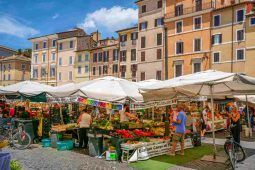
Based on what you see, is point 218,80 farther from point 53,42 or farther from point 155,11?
point 53,42

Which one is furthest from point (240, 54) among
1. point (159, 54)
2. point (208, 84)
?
point (208, 84)

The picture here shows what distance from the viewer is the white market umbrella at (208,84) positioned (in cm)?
949

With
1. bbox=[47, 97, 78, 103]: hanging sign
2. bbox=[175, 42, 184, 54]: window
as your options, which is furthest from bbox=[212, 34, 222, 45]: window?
bbox=[47, 97, 78, 103]: hanging sign

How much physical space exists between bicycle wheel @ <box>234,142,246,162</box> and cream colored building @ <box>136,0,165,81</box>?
34936mm

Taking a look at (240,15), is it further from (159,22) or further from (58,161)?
(58,161)

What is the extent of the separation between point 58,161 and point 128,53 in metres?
41.9

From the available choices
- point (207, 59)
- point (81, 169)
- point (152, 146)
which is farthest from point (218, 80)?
point (207, 59)

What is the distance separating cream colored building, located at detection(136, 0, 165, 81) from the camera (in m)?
46.4

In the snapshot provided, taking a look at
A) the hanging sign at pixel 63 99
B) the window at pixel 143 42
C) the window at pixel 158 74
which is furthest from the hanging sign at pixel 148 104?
the window at pixel 143 42

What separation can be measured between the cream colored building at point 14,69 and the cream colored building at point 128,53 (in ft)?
104

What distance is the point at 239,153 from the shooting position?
406 inches

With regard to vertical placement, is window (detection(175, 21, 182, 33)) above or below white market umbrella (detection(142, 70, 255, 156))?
above

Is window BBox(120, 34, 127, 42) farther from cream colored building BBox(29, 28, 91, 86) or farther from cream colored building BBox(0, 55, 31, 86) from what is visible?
cream colored building BBox(0, 55, 31, 86)

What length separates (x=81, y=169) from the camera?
939 centimetres
